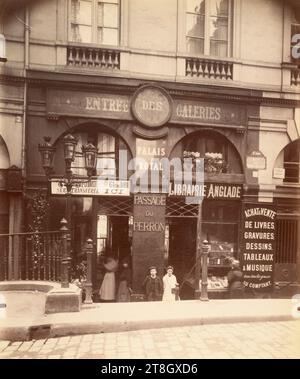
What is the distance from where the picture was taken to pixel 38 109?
794 cm

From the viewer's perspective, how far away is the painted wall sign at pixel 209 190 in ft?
28.0

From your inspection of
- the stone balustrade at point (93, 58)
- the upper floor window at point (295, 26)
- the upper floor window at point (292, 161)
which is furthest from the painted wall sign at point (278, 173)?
the stone balustrade at point (93, 58)

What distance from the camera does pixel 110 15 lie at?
812 centimetres

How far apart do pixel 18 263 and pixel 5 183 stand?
71.0 inches

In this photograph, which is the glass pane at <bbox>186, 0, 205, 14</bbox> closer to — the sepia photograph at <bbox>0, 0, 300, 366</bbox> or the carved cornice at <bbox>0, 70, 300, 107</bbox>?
the sepia photograph at <bbox>0, 0, 300, 366</bbox>

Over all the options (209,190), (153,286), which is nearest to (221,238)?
(209,190)

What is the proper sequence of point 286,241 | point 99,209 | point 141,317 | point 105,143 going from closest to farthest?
point 141,317 < point 99,209 < point 105,143 < point 286,241

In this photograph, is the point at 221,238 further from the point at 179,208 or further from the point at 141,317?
the point at 141,317

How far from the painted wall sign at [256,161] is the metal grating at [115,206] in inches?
126

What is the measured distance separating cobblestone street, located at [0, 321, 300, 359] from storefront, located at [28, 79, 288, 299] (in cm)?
318

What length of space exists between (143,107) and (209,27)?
8.70 ft

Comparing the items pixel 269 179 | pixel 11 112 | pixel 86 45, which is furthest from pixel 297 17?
pixel 11 112

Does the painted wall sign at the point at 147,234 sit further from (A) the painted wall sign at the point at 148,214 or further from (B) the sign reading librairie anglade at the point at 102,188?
(B) the sign reading librairie anglade at the point at 102,188

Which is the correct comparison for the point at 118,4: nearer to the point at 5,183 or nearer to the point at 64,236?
the point at 5,183
